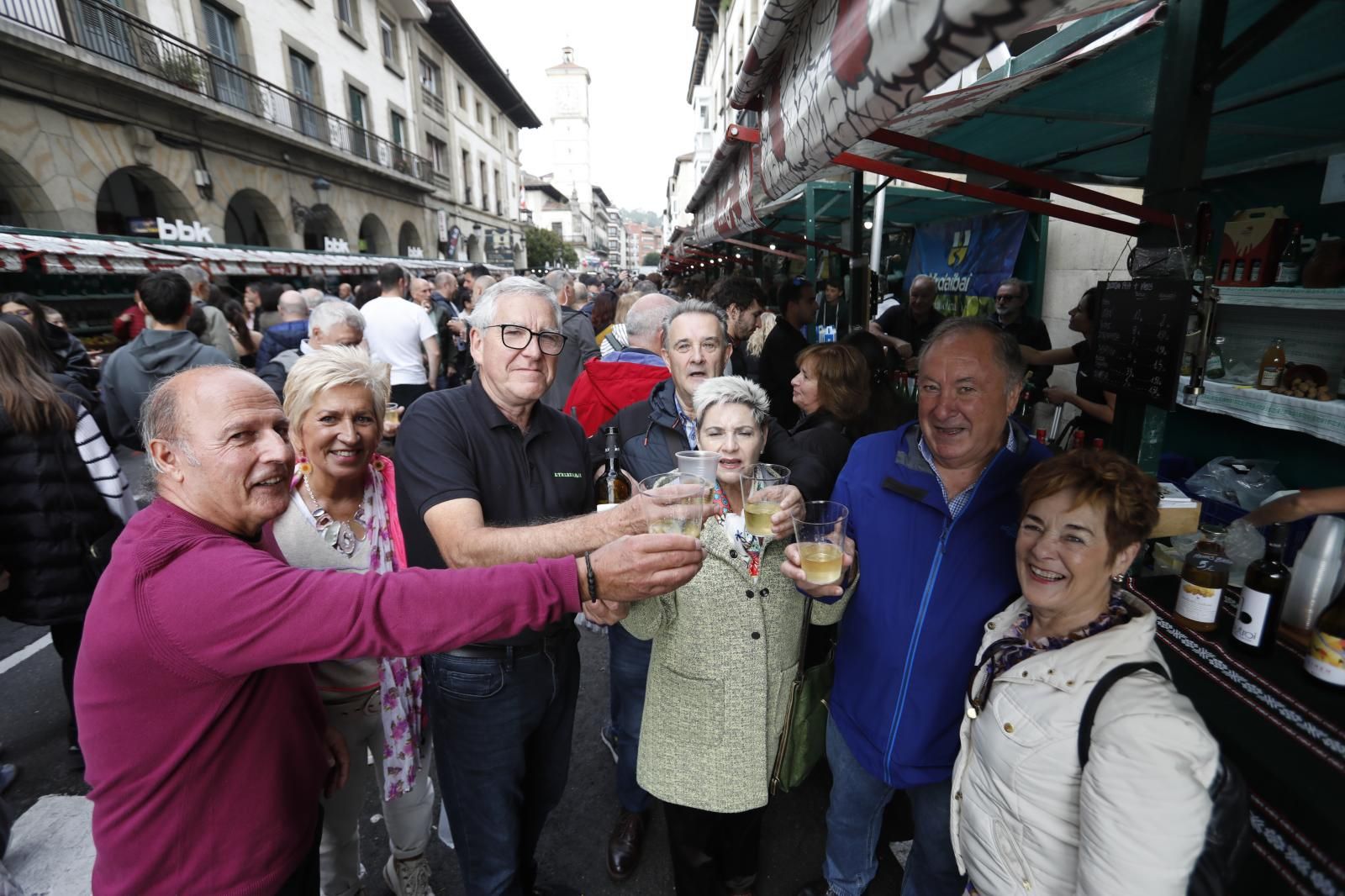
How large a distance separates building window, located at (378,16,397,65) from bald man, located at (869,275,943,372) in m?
25.1

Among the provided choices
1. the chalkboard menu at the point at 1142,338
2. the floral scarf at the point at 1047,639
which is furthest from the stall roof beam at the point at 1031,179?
the floral scarf at the point at 1047,639

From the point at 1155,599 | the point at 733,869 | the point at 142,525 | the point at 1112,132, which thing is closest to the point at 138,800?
the point at 142,525

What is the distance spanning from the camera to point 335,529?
2.23m

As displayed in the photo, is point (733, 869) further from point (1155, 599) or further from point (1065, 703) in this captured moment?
point (1155, 599)

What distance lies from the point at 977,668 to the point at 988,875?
0.55 meters

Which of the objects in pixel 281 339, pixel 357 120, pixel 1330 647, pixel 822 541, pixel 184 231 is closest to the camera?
pixel 1330 647

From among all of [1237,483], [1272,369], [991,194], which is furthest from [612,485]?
[1272,369]

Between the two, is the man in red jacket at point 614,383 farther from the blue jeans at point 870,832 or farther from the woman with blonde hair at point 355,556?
the blue jeans at point 870,832

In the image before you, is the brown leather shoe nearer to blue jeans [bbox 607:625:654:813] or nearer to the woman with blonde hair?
blue jeans [bbox 607:625:654:813]

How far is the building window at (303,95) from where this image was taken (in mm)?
17562

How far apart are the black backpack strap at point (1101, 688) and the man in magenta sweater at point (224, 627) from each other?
1009 mm

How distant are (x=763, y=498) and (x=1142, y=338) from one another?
1.56 m

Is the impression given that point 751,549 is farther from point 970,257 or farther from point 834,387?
point 970,257

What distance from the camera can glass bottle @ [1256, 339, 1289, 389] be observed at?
3.80 m
